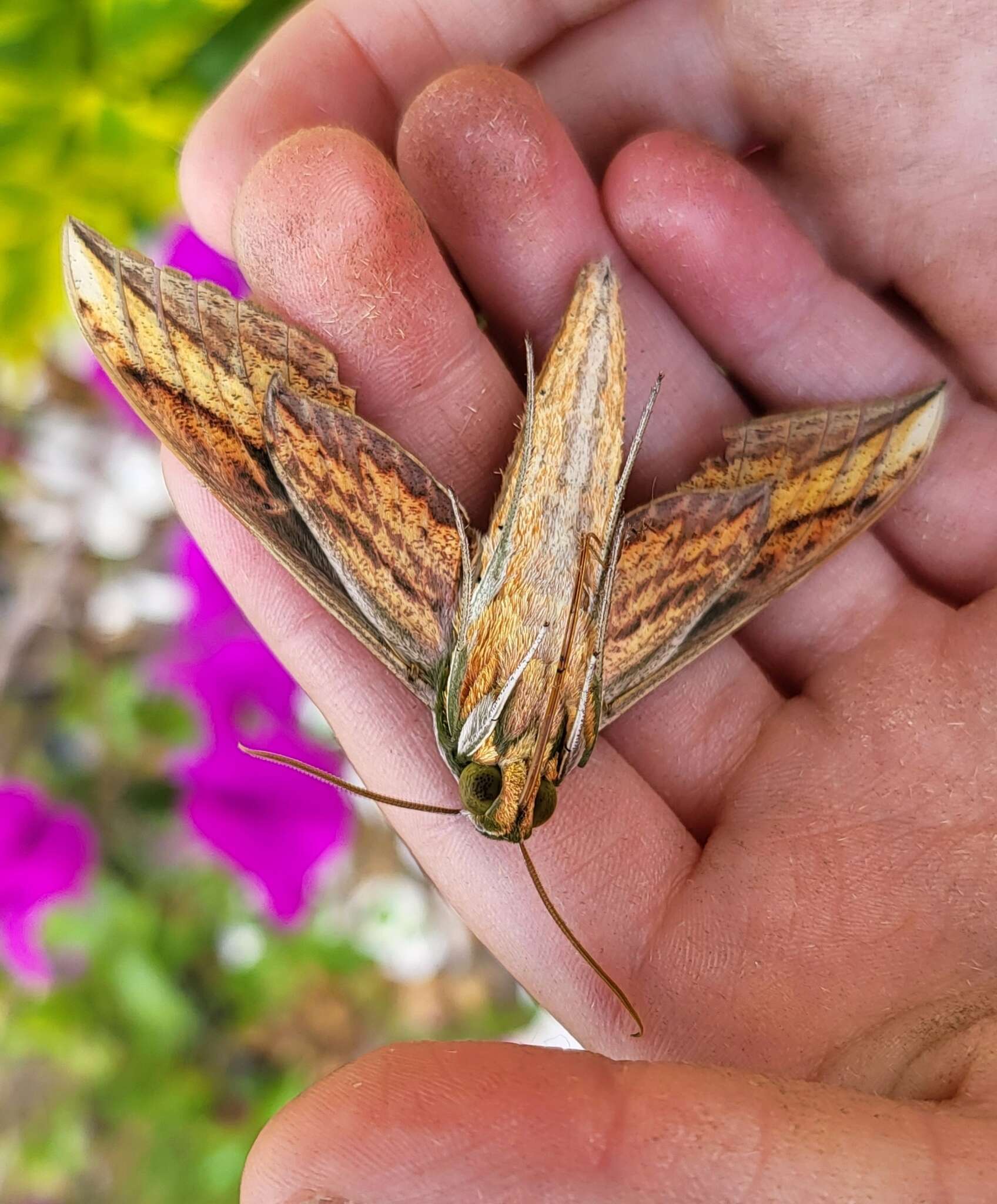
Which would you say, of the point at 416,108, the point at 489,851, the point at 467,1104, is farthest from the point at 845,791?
the point at 416,108

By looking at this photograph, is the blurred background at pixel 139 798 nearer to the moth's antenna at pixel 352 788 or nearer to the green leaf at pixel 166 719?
the green leaf at pixel 166 719

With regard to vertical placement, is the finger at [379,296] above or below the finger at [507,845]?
above

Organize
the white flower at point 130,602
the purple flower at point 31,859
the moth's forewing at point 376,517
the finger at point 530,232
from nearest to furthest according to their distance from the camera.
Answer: the moth's forewing at point 376,517 < the finger at point 530,232 < the purple flower at point 31,859 < the white flower at point 130,602

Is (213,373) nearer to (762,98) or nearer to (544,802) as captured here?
(544,802)

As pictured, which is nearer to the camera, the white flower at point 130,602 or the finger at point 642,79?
the finger at point 642,79

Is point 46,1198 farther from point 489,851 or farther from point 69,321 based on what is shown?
point 69,321

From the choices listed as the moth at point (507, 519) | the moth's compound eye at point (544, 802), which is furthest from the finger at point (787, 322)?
the moth's compound eye at point (544, 802)
